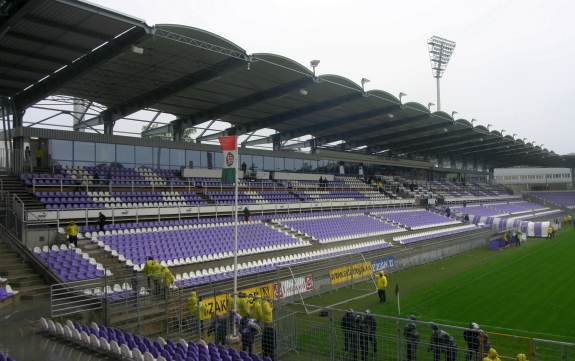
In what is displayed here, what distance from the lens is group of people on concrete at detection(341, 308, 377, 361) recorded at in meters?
10.1

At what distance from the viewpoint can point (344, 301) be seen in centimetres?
1795

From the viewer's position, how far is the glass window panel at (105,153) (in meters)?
24.8

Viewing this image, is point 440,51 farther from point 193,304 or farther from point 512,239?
point 193,304

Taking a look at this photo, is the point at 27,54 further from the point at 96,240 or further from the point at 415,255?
the point at 415,255

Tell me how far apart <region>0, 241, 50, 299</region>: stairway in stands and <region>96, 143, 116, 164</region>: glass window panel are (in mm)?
10114

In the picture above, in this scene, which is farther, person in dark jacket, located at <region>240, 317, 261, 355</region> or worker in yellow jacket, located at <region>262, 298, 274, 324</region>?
worker in yellow jacket, located at <region>262, 298, 274, 324</region>

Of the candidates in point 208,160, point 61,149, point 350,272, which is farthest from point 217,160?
point 350,272

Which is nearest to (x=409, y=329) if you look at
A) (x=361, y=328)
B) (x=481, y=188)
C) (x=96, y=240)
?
(x=361, y=328)

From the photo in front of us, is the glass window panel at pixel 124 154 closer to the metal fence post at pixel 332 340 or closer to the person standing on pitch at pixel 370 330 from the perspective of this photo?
the metal fence post at pixel 332 340

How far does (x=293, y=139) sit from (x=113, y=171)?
64.7 ft

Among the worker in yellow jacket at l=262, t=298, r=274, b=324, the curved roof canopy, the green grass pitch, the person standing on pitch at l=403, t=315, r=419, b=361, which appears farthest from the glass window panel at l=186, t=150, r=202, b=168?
the person standing on pitch at l=403, t=315, r=419, b=361

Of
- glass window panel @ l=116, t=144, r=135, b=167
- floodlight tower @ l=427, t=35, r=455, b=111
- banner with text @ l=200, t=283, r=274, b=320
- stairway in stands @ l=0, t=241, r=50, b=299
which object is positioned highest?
floodlight tower @ l=427, t=35, r=455, b=111

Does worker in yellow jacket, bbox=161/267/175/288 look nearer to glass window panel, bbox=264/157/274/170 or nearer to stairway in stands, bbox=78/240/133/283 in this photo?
stairway in stands, bbox=78/240/133/283

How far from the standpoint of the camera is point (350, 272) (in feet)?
68.9
